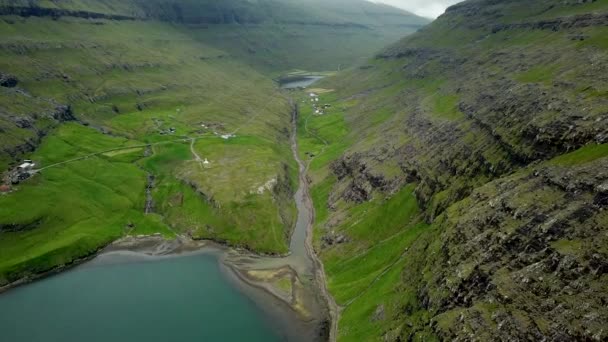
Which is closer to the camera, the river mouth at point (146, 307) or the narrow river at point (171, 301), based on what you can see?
the river mouth at point (146, 307)

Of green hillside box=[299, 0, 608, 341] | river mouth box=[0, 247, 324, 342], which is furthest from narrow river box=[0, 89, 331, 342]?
green hillside box=[299, 0, 608, 341]

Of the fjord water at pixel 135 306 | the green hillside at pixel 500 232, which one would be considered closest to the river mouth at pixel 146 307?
the fjord water at pixel 135 306

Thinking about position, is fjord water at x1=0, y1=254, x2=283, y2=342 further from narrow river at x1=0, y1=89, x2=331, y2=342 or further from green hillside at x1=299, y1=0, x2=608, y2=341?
green hillside at x1=299, y1=0, x2=608, y2=341

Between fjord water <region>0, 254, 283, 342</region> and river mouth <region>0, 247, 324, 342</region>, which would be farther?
fjord water <region>0, 254, 283, 342</region>

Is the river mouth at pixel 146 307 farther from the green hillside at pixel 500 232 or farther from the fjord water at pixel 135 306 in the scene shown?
the green hillside at pixel 500 232

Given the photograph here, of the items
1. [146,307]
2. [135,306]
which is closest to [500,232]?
[146,307]

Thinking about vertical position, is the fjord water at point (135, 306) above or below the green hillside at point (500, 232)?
below

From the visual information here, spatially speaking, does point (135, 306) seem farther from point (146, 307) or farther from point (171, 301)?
point (171, 301)

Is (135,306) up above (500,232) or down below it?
below
